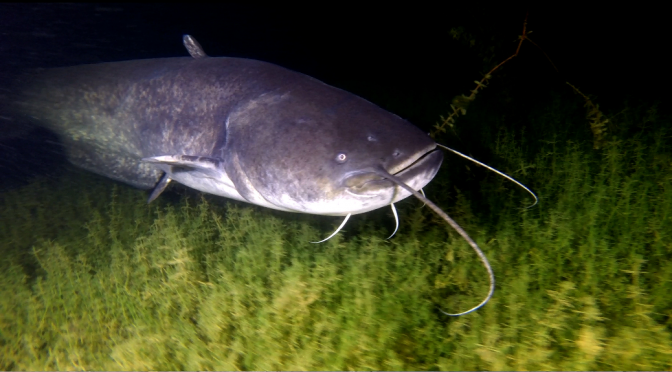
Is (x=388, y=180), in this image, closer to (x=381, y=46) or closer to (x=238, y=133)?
(x=238, y=133)

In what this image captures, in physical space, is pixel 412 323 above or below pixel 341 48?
below

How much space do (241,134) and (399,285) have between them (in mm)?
1307

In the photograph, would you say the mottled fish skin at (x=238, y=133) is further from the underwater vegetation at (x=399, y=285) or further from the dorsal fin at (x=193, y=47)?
the underwater vegetation at (x=399, y=285)

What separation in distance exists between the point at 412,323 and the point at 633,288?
113 cm

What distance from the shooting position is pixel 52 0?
10.1 m

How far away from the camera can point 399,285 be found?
6.88 feet

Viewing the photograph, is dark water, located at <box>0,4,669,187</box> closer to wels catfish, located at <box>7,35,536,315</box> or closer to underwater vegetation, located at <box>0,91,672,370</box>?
wels catfish, located at <box>7,35,536,315</box>

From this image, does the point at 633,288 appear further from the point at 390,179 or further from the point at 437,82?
the point at 437,82

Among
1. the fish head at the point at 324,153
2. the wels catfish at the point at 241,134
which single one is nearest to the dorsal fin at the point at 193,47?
the wels catfish at the point at 241,134

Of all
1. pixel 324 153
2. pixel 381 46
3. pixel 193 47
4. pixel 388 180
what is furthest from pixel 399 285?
pixel 381 46

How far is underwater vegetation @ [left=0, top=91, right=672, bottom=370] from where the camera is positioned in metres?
1.78

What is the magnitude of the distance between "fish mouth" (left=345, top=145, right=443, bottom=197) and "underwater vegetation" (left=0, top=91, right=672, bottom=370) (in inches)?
24.0

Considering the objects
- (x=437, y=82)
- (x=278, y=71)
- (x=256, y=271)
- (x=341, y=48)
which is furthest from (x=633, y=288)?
(x=341, y=48)

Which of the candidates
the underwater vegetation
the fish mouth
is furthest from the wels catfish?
the underwater vegetation
